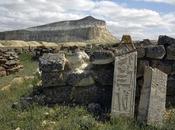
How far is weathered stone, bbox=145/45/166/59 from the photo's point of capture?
8789mm

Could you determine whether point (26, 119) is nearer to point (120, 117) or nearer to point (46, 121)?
point (46, 121)

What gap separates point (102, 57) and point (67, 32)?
2809 centimetres

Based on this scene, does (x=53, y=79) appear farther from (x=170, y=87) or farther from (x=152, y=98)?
(x=170, y=87)

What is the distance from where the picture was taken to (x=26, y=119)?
8.05 m

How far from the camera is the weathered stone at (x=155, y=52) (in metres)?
8.79

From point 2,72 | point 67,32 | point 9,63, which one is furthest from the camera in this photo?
point 67,32

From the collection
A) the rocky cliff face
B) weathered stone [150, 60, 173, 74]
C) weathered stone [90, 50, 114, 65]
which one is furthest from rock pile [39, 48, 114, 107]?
the rocky cliff face

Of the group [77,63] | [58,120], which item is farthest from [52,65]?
[58,120]

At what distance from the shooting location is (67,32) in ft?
121

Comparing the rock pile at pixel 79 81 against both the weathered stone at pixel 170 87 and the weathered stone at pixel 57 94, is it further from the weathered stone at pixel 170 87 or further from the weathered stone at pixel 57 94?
the weathered stone at pixel 170 87

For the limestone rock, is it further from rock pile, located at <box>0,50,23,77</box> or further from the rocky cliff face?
the rocky cliff face

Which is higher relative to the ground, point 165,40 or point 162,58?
point 165,40

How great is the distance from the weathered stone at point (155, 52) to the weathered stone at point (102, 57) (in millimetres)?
732

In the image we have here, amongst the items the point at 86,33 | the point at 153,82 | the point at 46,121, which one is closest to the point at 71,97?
the point at 46,121
